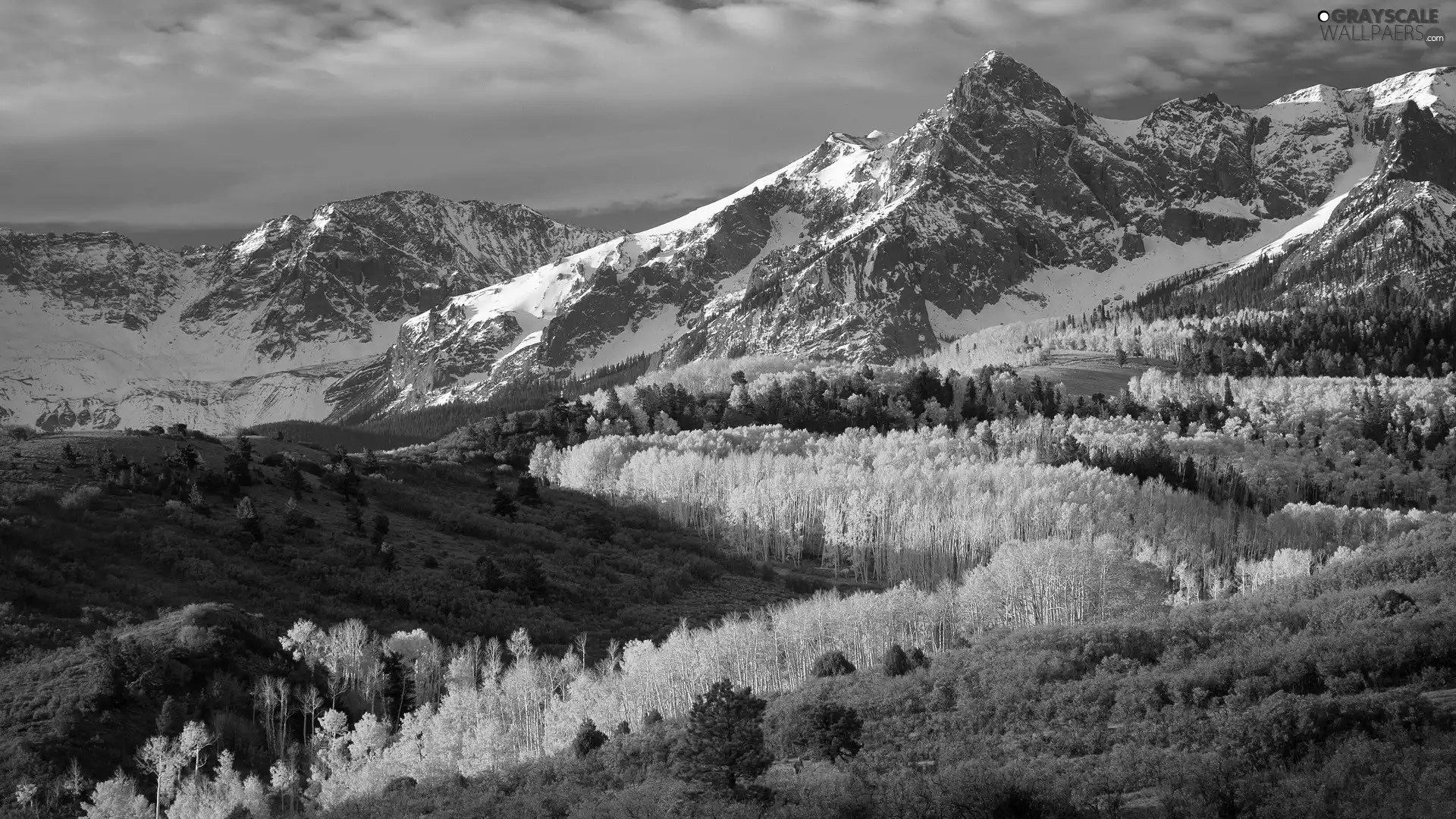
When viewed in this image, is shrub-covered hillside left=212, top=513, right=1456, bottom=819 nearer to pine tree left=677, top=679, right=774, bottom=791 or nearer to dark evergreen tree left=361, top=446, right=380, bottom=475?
pine tree left=677, top=679, right=774, bottom=791

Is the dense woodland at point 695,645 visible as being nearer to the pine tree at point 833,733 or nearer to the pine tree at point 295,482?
the pine tree at point 833,733

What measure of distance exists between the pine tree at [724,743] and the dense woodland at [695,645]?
0.15m

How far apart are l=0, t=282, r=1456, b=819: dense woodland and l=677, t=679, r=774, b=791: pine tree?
15cm

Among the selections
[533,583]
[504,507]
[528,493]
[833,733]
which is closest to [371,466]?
[528,493]

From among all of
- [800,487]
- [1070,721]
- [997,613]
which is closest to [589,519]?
[800,487]

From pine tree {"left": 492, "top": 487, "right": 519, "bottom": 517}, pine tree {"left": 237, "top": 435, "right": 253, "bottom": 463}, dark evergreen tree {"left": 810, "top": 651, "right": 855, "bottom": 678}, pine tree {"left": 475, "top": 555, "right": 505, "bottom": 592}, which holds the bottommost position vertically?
dark evergreen tree {"left": 810, "top": 651, "right": 855, "bottom": 678}

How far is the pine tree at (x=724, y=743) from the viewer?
189 ft

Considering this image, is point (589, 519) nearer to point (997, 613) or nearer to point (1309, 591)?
point (997, 613)

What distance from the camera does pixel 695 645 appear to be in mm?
91688

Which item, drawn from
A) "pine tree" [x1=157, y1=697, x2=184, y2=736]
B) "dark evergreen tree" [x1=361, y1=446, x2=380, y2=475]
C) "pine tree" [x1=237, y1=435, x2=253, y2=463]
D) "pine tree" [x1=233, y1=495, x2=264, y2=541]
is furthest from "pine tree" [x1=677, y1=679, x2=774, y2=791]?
"dark evergreen tree" [x1=361, y1=446, x2=380, y2=475]

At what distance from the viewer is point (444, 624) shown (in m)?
110

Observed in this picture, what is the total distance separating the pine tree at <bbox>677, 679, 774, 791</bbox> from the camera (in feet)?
189

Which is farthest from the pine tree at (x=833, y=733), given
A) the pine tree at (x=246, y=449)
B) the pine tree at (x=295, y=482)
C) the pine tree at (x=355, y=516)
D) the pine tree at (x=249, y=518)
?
the pine tree at (x=246, y=449)

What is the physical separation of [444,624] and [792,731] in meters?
50.4
